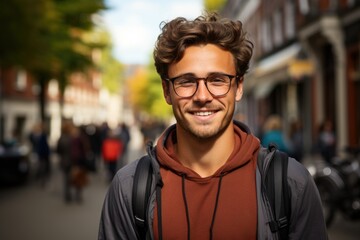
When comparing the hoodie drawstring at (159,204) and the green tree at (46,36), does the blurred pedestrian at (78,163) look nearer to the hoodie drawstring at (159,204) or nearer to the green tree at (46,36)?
the green tree at (46,36)

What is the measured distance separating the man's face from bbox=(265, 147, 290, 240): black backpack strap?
31 centimetres

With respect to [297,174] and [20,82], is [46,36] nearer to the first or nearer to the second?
[297,174]

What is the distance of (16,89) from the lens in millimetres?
35594

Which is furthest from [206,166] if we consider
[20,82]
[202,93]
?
[20,82]

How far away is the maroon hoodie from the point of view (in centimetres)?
195

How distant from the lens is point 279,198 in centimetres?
194

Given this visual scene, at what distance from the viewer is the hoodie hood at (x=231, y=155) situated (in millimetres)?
2059

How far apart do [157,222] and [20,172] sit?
42.5 ft

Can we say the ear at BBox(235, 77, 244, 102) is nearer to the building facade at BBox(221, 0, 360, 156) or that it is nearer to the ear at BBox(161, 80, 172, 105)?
the ear at BBox(161, 80, 172, 105)

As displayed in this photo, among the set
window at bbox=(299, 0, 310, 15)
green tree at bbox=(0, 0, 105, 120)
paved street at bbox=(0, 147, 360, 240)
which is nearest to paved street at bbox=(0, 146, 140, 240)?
paved street at bbox=(0, 147, 360, 240)

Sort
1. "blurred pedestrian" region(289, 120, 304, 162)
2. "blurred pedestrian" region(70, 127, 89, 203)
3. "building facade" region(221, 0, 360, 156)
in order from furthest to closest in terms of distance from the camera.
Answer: "building facade" region(221, 0, 360, 156), "blurred pedestrian" region(289, 120, 304, 162), "blurred pedestrian" region(70, 127, 89, 203)

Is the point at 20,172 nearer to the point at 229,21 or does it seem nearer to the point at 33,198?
the point at 33,198

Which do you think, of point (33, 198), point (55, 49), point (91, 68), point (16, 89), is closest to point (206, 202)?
point (33, 198)

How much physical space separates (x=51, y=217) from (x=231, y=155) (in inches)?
309
